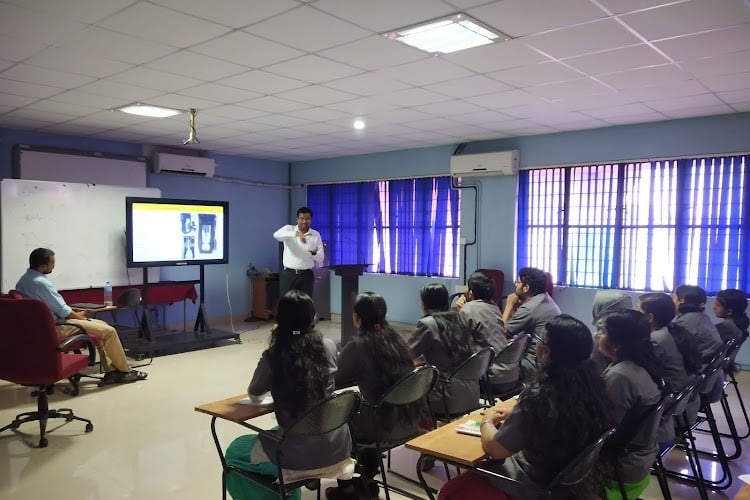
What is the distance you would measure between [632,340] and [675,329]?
47.3 inches

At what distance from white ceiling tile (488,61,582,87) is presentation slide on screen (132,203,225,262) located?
444 centimetres

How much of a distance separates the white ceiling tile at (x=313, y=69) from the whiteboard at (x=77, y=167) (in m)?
4.09

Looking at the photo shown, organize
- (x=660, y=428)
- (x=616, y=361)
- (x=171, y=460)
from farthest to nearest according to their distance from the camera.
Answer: (x=171, y=460) < (x=660, y=428) < (x=616, y=361)

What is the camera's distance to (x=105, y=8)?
286 cm

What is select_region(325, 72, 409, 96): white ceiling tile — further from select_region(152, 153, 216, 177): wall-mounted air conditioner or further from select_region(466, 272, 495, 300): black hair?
select_region(152, 153, 216, 177): wall-mounted air conditioner

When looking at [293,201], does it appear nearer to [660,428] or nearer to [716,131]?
[716,131]

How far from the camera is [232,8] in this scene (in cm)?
285

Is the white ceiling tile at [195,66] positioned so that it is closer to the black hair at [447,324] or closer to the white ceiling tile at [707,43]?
the black hair at [447,324]

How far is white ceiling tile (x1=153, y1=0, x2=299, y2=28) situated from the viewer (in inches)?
109

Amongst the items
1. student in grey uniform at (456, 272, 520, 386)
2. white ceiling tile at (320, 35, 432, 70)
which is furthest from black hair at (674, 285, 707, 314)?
white ceiling tile at (320, 35, 432, 70)

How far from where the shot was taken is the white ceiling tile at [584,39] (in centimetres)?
311

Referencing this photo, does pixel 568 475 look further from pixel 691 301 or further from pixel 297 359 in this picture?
pixel 691 301

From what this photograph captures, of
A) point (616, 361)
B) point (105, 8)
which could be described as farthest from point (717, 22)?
point (105, 8)

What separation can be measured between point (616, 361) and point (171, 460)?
9.25ft
